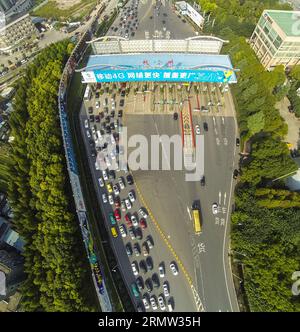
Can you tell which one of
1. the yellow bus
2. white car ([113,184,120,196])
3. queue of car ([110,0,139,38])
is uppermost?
queue of car ([110,0,139,38])

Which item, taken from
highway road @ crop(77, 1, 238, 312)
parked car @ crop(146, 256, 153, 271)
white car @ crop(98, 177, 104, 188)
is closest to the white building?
highway road @ crop(77, 1, 238, 312)

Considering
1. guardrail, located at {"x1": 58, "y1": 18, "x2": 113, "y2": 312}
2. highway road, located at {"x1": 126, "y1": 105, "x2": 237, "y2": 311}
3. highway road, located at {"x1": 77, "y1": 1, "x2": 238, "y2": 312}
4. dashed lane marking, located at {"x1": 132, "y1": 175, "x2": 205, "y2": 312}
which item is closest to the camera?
guardrail, located at {"x1": 58, "y1": 18, "x2": 113, "y2": 312}

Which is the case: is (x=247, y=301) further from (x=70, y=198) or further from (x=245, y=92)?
(x=245, y=92)

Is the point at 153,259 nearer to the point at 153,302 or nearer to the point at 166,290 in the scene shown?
the point at 166,290

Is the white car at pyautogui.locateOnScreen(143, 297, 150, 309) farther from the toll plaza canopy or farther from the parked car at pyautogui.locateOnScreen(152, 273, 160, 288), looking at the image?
the toll plaza canopy

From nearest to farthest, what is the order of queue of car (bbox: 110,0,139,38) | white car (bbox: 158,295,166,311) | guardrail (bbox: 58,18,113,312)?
guardrail (bbox: 58,18,113,312)
white car (bbox: 158,295,166,311)
queue of car (bbox: 110,0,139,38)

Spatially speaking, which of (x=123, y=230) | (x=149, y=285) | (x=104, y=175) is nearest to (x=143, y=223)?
(x=123, y=230)

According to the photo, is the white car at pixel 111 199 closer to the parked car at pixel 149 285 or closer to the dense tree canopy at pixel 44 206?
the dense tree canopy at pixel 44 206

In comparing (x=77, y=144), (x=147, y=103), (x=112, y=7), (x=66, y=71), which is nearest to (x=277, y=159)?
(x=147, y=103)
